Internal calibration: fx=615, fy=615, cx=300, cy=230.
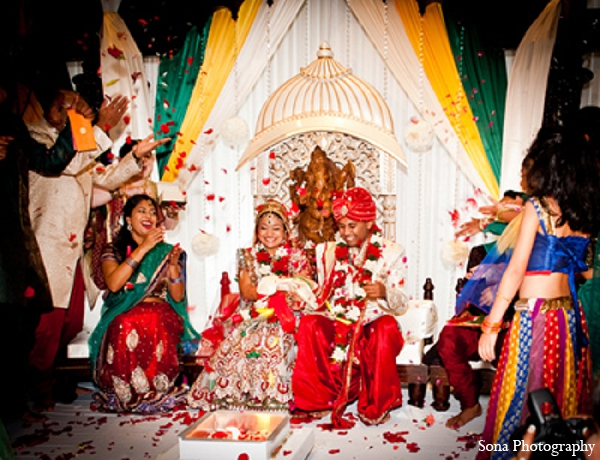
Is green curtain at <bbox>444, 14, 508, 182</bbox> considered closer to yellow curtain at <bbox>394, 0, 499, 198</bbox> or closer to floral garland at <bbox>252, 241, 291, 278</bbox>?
yellow curtain at <bbox>394, 0, 499, 198</bbox>

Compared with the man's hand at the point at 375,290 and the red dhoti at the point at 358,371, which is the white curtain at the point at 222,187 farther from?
the man's hand at the point at 375,290

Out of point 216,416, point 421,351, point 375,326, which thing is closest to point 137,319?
point 216,416

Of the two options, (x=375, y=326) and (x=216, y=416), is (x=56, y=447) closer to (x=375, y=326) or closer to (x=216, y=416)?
(x=216, y=416)

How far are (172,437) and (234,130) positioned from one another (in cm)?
289

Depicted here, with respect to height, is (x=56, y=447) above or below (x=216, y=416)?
below

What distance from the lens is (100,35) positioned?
5.85 metres

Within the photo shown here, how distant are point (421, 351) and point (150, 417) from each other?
2.06m

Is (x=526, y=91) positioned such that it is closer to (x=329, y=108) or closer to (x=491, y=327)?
(x=329, y=108)

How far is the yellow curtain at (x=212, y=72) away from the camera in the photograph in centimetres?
580

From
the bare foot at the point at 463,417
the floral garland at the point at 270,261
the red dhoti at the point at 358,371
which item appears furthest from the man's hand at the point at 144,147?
the bare foot at the point at 463,417

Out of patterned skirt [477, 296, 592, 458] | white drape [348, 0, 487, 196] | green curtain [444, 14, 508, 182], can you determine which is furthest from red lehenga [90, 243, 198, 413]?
green curtain [444, 14, 508, 182]

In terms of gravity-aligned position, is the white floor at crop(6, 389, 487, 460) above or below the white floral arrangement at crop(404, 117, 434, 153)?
below

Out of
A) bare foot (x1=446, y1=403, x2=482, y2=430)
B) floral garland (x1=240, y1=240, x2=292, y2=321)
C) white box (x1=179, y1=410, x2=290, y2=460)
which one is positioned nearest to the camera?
white box (x1=179, y1=410, x2=290, y2=460)

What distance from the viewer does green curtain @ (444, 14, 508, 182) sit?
17.8 feet
